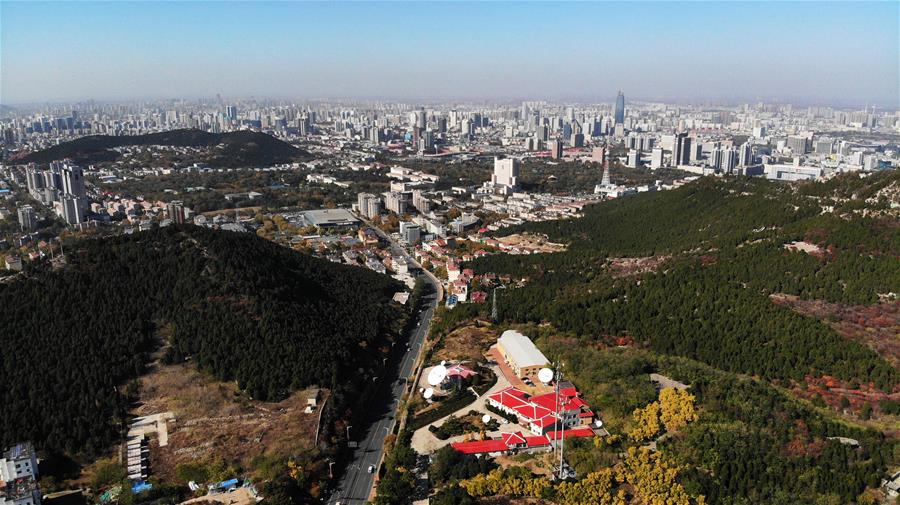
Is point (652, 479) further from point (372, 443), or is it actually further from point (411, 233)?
point (411, 233)

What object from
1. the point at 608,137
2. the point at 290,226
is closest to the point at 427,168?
the point at 290,226

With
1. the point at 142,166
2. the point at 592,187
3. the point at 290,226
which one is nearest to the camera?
the point at 290,226

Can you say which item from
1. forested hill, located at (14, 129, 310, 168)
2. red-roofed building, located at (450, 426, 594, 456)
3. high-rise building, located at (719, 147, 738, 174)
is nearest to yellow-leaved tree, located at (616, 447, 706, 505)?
red-roofed building, located at (450, 426, 594, 456)

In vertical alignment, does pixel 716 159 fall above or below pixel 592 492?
above

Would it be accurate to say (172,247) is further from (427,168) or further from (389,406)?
(427,168)

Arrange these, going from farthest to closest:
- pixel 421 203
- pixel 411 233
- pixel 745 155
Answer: pixel 745 155 < pixel 421 203 < pixel 411 233

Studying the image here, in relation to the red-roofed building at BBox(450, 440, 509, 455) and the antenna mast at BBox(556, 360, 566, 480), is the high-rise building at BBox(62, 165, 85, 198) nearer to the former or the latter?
the red-roofed building at BBox(450, 440, 509, 455)

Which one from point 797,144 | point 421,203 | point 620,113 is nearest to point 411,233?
point 421,203
